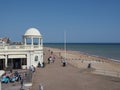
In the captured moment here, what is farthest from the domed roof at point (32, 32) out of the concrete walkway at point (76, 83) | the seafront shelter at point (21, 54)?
the concrete walkway at point (76, 83)

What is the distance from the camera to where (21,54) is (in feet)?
99.5

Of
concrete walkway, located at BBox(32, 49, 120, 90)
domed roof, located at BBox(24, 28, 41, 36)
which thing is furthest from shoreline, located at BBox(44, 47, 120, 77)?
domed roof, located at BBox(24, 28, 41, 36)

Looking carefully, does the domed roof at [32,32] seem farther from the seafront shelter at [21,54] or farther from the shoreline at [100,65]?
the shoreline at [100,65]

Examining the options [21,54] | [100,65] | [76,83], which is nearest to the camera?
[76,83]

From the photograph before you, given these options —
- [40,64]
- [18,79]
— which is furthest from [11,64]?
[18,79]

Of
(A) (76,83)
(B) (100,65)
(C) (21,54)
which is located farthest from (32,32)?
(B) (100,65)

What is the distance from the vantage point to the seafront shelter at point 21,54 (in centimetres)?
2945

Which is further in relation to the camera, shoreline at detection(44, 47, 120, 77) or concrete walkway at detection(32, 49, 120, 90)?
shoreline at detection(44, 47, 120, 77)

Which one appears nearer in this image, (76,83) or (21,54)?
(76,83)

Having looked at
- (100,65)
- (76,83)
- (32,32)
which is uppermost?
(32,32)

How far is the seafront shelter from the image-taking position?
29447 millimetres

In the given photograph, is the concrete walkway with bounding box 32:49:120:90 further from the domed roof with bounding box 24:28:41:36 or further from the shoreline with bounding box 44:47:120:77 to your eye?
the domed roof with bounding box 24:28:41:36

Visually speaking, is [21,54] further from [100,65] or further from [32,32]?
[100,65]

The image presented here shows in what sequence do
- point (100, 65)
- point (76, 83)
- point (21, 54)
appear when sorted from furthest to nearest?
1. point (100, 65)
2. point (21, 54)
3. point (76, 83)
